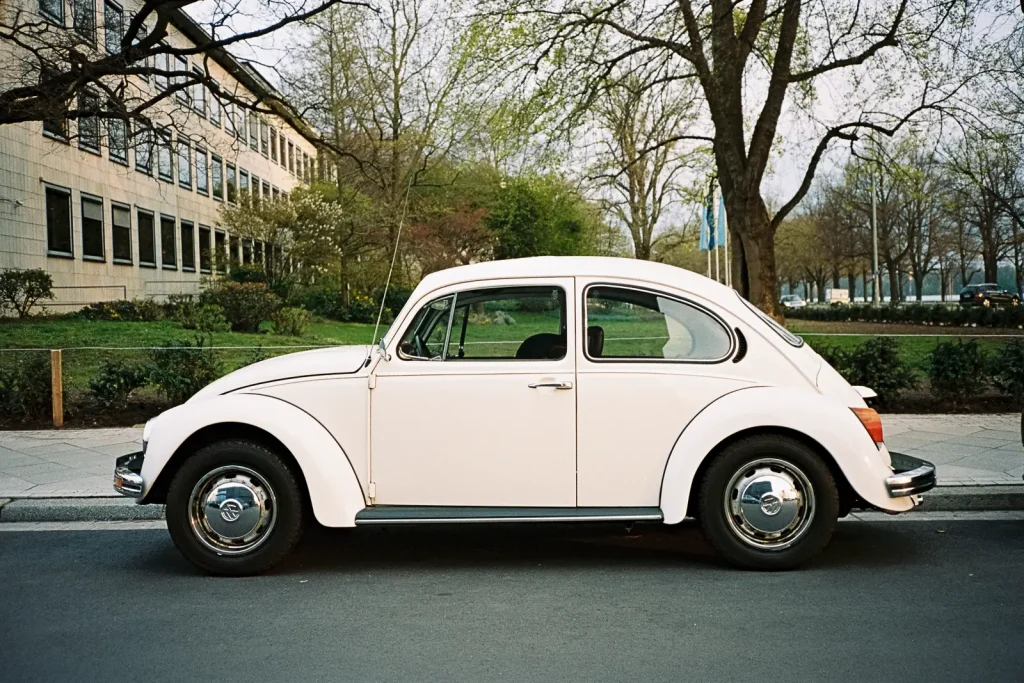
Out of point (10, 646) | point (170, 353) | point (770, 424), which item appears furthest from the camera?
point (170, 353)

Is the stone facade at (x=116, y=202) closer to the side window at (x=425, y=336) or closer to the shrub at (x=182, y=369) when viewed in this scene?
the shrub at (x=182, y=369)

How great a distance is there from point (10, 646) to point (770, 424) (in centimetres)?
397

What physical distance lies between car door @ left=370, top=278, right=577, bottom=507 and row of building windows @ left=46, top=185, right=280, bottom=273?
28168mm

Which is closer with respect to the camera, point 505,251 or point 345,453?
point 345,453

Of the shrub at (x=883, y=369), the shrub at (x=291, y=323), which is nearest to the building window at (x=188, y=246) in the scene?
the shrub at (x=291, y=323)

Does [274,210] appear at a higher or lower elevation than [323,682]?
higher

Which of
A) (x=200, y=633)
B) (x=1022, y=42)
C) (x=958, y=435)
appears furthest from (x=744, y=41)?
(x=200, y=633)

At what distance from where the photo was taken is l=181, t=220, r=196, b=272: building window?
4400cm

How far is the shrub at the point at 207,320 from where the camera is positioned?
2347cm

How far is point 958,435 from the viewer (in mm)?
10297

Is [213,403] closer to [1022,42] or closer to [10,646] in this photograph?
Result: [10,646]

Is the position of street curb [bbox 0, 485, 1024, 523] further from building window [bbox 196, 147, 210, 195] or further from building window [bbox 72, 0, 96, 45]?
building window [bbox 196, 147, 210, 195]

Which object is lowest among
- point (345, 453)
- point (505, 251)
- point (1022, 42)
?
point (345, 453)

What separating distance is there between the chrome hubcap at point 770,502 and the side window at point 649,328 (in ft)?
2.35
